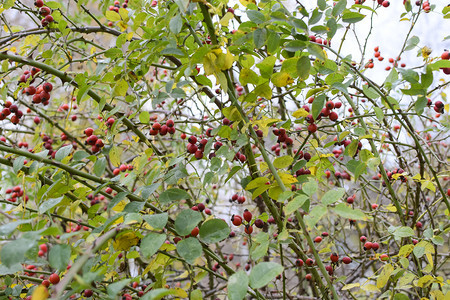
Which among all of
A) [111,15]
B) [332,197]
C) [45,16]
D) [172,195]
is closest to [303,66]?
[332,197]

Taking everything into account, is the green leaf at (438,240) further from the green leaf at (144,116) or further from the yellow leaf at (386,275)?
the green leaf at (144,116)

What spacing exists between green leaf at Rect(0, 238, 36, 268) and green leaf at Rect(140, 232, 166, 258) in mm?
176

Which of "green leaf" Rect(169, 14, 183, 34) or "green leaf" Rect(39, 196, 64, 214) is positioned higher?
"green leaf" Rect(169, 14, 183, 34)

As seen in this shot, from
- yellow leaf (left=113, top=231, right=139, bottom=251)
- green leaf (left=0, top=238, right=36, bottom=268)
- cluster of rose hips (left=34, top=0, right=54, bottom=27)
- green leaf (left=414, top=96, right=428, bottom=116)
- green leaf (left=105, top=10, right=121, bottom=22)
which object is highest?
cluster of rose hips (left=34, top=0, right=54, bottom=27)

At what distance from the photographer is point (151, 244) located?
1.98ft

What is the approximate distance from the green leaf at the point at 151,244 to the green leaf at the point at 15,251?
176mm

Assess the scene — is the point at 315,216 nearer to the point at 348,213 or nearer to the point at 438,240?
the point at 348,213

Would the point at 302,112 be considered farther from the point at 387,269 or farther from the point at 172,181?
the point at 387,269

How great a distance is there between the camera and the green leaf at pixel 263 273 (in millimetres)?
536

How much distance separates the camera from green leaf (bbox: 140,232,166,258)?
587 mm

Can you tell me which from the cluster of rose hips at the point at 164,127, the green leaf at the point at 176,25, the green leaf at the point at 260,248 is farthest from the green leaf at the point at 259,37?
the cluster of rose hips at the point at 164,127

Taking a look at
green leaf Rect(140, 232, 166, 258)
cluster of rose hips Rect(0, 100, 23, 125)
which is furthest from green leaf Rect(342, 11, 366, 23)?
cluster of rose hips Rect(0, 100, 23, 125)

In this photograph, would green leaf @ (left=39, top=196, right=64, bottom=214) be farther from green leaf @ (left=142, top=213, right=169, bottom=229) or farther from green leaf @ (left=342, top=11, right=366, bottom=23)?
green leaf @ (left=342, top=11, right=366, bottom=23)

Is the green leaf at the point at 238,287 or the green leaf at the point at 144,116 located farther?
the green leaf at the point at 144,116
